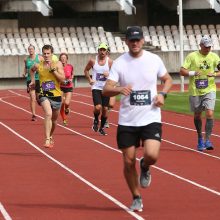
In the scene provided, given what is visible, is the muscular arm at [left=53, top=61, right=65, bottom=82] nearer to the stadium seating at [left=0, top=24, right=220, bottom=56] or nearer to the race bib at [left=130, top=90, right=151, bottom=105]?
the race bib at [left=130, top=90, right=151, bottom=105]

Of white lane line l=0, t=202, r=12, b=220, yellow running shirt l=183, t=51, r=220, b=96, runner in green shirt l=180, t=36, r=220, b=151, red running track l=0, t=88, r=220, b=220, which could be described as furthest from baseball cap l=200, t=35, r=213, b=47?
white lane line l=0, t=202, r=12, b=220

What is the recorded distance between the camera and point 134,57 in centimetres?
1044

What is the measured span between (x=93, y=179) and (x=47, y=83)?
4.90 metres

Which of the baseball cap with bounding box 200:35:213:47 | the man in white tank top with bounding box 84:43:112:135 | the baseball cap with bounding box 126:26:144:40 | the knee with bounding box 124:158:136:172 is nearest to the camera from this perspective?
the baseball cap with bounding box 126:26:144:40

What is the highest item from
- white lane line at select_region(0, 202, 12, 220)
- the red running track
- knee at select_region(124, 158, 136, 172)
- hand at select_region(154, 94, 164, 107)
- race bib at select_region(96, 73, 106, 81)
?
hand at select_region(154, 94, 164, 107)

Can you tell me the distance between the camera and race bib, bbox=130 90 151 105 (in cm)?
1038

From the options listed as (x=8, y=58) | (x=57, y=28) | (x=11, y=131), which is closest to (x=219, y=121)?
(x=11, y=131)

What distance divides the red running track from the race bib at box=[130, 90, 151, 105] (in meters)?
1.16

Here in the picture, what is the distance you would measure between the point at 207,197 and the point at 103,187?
1.63 meters

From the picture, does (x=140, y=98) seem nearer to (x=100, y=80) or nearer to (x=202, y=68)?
(x=202, y=68)

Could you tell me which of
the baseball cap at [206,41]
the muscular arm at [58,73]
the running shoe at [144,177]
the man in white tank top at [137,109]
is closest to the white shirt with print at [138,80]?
the man in white tank top at [137,109]

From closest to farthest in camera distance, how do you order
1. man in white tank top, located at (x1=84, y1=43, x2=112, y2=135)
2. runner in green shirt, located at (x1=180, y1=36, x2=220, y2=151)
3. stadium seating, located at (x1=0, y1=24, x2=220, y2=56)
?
runner in green shirt, located at (x1=180, y1=36, x2=220, y2=151)
man in white tank top, located at (x1=84, y1=43, x2=112, y2=135)
stadium seating, located at (x1=0, y1=24, x2=220, y2=56)

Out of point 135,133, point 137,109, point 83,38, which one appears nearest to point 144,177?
point 135,133

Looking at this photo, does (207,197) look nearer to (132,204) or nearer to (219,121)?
(132,204)
